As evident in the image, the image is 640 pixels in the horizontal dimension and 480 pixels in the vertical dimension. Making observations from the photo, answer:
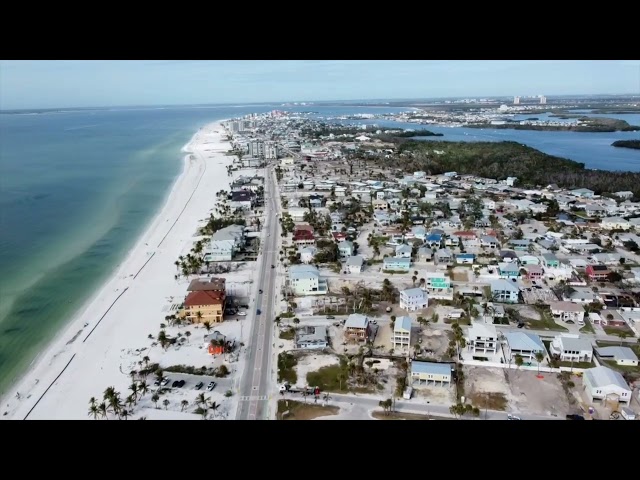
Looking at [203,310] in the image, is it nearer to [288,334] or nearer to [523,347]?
[288,334]

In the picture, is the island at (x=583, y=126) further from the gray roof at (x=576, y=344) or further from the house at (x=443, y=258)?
the gray roof at (x=576, y=344)

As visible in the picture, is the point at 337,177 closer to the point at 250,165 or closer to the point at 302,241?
the point at 250,165

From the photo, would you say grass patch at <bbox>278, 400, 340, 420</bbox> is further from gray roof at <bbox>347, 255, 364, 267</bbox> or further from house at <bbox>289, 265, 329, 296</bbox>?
gray roof at <bbox>347, 255, 364, 267</bbox>

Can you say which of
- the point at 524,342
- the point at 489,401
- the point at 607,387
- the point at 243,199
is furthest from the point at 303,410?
the point at 243,199

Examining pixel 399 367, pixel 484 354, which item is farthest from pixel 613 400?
pixel 399 367

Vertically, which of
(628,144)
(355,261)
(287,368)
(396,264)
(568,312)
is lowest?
(287,368)

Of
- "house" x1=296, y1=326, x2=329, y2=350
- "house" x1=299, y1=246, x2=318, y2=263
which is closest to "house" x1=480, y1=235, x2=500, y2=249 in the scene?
"house" x1=299, y1=246, x2=318, y2=263
